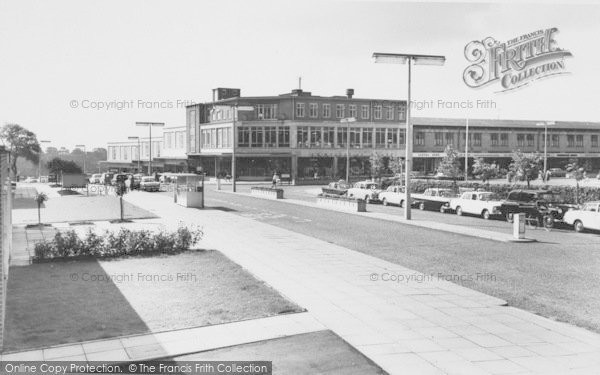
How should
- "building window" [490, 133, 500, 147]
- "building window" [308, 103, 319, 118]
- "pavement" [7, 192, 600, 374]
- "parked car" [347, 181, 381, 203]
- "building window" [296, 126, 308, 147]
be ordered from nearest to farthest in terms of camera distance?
"pavement" [7, 192, 600, 374] → "parked car" [347, 181, 381, 203] → "building window" [296, 126, 308, 147] → "building window" [308, 103, 319, 118] → "building window" [490, 133, 500, 147]

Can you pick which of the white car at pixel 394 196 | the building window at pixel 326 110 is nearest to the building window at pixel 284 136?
the building window at pixel 326 110

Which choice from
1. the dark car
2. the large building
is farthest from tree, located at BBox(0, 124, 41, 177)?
the dark car

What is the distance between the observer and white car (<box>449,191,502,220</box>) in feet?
93.9

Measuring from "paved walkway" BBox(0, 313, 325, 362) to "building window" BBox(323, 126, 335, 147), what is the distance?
230 ft

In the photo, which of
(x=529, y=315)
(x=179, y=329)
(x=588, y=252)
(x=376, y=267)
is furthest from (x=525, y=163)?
(x=179, y=329)

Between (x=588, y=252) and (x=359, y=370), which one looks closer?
(x=359, y=370)

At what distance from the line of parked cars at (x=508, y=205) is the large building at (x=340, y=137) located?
3896 centimetres

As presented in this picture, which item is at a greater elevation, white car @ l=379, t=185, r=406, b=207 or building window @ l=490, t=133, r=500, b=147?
building window @ l=490, t=133, r=500, b=147

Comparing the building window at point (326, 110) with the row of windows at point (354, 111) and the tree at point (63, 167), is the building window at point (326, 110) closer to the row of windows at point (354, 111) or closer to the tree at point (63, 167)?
the row of windows at point (354, 111)

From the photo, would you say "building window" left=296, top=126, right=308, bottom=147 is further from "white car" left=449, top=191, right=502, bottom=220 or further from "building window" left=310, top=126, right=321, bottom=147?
"white car" left=449, top=191, right=502, bottom=220

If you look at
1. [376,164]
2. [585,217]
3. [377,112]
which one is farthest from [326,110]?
[585,217]

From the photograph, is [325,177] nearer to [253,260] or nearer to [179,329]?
[253,260]

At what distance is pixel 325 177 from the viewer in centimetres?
7688

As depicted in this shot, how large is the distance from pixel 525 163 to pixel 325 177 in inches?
1321
